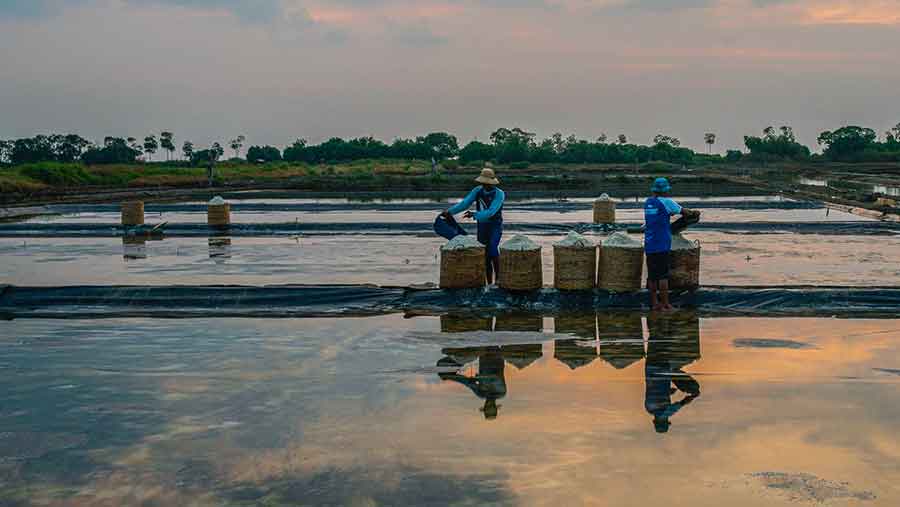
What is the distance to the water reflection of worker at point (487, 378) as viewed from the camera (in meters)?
6.45

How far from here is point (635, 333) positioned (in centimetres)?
885

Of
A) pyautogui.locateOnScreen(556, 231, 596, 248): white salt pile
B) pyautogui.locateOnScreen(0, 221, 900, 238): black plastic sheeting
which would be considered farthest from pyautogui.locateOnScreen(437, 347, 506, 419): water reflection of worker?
pyautogui.locateOnScreen(0, 221, 900, 238): black plastic sheeting

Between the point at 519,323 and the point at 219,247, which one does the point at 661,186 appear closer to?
the point at 519,323

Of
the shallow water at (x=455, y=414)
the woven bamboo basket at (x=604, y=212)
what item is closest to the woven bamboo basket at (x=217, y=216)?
the woven bamboo basket at (x=604, y=212)

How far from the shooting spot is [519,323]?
9461 mm

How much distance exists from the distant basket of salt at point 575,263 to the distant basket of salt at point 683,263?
0.88 metres

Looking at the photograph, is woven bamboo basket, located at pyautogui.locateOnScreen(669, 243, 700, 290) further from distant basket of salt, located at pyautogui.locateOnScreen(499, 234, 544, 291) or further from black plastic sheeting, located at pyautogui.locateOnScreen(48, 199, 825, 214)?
black plastic sheeting, located at pyautogui.locateOnScreen(48, 199, 825, 214)

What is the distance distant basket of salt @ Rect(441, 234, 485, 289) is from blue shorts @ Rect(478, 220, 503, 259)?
33 cm

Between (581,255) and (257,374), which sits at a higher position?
(581,255)

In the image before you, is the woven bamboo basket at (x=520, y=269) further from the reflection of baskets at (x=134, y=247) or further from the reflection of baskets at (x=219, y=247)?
the reflection of baskets at (x=134, y=247)

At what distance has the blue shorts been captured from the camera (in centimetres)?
1066

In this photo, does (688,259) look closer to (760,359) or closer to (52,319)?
(760,359)

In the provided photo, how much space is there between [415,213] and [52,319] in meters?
20.1

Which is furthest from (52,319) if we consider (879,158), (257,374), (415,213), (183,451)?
(879,158)
